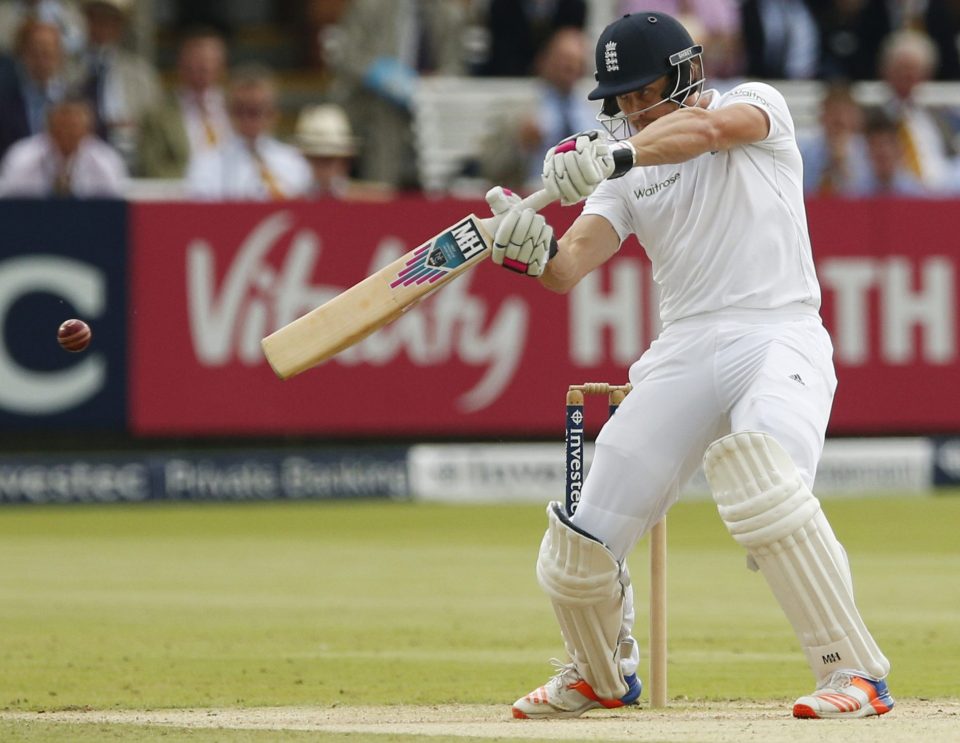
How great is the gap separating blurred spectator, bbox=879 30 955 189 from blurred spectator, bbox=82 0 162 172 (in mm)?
4667

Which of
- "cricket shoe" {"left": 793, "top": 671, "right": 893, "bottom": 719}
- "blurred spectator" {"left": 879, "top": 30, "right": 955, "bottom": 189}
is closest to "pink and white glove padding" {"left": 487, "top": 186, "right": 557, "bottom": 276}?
"cricket shoe" {"left": 793, "top": 671, "right": 893, "bottom": 719}

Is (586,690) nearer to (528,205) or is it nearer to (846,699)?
(846,699)

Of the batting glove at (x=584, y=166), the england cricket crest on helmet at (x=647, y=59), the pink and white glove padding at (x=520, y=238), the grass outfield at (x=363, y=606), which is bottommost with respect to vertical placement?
the grass outfield at (x=363, y=606)

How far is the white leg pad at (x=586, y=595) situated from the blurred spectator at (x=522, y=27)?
9.43 meters

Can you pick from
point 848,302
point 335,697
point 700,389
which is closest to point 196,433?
point 848,302

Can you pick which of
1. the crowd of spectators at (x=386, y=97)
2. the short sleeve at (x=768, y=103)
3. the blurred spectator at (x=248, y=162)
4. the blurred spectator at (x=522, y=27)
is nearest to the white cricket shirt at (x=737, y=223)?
the short sleeve at (x=768, y=103)

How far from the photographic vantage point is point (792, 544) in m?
4.88

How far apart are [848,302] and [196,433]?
388cm

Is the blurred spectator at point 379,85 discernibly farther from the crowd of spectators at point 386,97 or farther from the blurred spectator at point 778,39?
the blurred spectator at point 778,39

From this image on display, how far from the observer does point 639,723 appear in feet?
16.5

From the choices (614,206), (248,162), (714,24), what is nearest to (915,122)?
(714,24)

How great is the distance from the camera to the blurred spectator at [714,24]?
13500 mm

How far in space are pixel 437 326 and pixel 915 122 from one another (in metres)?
3.62

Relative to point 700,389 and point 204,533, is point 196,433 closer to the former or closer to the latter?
point 204,533
